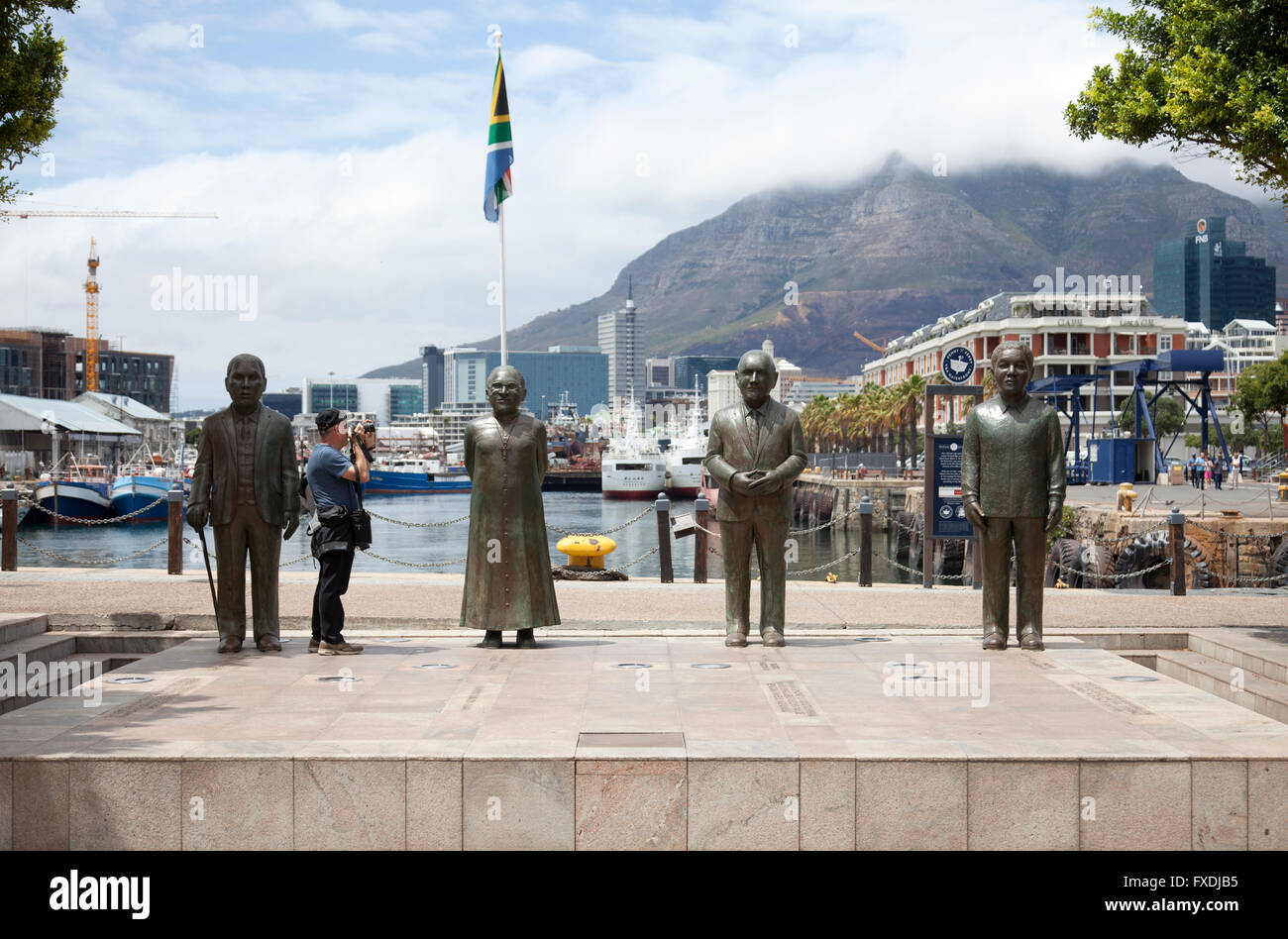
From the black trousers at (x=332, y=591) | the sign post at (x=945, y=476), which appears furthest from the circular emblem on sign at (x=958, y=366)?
the black trousers at (x=332, y=591)

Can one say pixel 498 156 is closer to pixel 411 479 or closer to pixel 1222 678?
pixel 1222 678

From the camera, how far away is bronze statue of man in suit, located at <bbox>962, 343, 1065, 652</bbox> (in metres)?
8.54

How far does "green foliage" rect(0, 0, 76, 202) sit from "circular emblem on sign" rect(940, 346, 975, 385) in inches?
411

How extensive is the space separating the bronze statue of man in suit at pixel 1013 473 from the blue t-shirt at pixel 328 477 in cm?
466

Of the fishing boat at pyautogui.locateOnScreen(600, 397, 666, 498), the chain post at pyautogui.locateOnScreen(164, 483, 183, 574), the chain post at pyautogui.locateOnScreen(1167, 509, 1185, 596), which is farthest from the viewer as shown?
the fishing boat at pyautogui.locateOnScreen(600, 397, 666, 498)

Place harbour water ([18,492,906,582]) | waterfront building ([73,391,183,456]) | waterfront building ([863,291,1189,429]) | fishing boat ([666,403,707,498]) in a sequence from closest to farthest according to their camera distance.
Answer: harbour water ([18,492,906,582]) < waterfront building ([863,291,1189,429]) < fishing boat ([666,403,707,498]) < waterfront building ([73,391,183,456])

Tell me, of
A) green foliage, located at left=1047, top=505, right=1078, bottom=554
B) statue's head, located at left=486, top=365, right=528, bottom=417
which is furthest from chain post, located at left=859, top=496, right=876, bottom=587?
green foliage, located at left=1047, top=505, right=1078, bottom=554

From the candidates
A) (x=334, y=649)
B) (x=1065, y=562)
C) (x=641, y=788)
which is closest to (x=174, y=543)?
(x=334, y=649)

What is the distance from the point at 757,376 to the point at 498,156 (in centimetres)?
794

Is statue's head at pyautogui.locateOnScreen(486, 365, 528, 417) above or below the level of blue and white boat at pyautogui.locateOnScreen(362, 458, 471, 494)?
above

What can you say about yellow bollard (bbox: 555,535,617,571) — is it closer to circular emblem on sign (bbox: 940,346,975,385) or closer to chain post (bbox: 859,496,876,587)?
chain post (bbox: 859,496,876,587)

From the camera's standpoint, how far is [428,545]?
4691cm

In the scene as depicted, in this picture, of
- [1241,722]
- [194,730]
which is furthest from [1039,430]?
[194,730]
